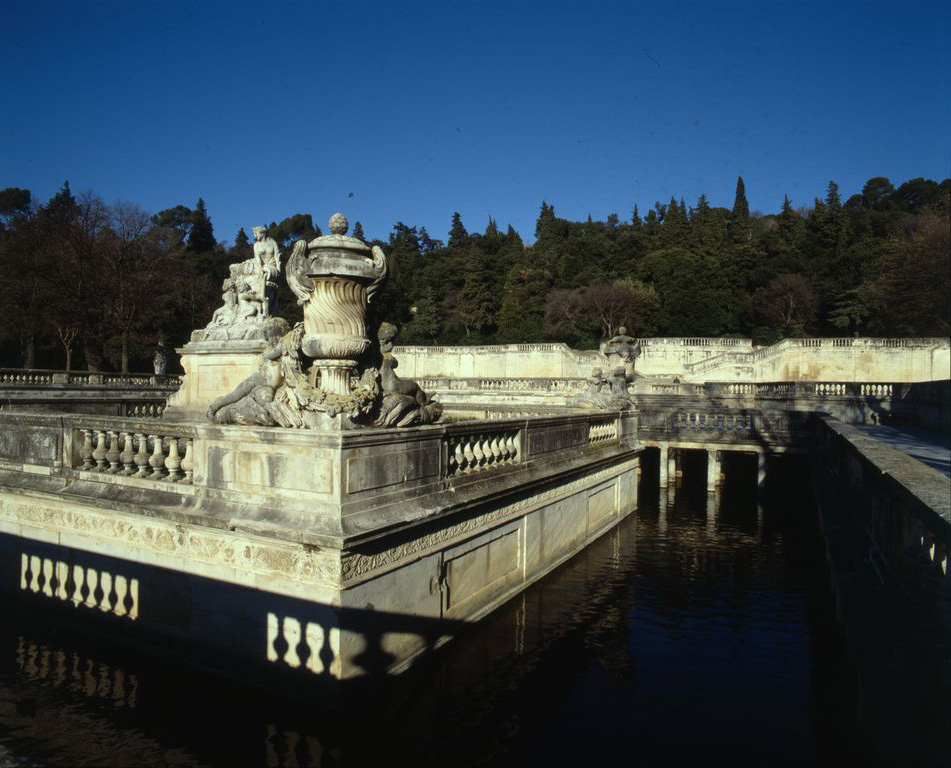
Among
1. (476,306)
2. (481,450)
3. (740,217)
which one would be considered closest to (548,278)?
(476,306)

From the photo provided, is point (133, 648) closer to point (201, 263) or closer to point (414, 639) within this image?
point (414, 639)

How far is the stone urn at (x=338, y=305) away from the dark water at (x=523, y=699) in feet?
9.80

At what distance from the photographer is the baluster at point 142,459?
6.66 metres

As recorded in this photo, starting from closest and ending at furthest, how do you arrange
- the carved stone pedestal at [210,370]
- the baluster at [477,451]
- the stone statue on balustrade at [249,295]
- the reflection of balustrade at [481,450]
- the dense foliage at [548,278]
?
the reflection of balustrade at [481,450] → the baluster at [477,451] → the carved stone pedestal at [210,370] → the stone statue on balustrade at [249,295] → the dense foliage at [548,278]

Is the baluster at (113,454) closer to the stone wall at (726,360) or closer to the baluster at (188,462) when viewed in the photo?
the baluster at (188,462)

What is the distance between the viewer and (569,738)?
5578mm

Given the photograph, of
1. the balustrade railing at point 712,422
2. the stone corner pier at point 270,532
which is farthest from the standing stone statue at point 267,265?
the balustrade railing at point 712,422

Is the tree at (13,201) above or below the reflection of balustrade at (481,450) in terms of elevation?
above

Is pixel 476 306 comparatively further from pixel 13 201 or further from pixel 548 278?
pixel 13 201


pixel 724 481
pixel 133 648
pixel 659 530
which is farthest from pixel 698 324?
pixel 133 648

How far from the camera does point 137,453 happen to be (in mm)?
6855

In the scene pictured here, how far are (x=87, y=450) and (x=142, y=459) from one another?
1.05 m

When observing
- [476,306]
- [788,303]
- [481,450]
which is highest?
[476,306]

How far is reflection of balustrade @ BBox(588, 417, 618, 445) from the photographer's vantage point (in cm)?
1221
